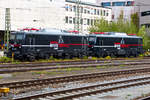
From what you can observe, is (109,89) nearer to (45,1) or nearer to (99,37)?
(99,37)

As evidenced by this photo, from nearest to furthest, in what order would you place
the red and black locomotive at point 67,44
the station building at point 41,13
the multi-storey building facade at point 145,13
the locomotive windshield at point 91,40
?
1. the red and black locomotive at point 67,44
2. the locomotive windshield at point 91,40
3. the station building at point 41,13
4. the multi-storey building facade at point 145,13

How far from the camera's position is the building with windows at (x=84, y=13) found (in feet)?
251

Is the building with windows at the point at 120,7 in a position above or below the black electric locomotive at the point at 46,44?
above

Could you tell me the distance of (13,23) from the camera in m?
64.5

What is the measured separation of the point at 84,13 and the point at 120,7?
2090 centimetres

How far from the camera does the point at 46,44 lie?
34.2 m

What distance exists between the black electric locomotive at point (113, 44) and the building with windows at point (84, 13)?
2794 centimetres

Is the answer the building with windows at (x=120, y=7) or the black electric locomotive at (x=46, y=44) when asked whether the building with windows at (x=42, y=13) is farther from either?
the black electric locomotive at (x=46, y=44)

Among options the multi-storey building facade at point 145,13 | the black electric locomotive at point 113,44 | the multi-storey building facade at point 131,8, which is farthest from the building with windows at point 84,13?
the black electric locomotive at point 113,44

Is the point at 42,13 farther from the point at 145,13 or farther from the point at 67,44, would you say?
the point at 67,44

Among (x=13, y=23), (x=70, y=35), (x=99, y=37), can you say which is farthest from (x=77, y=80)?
(x=13, y=23)

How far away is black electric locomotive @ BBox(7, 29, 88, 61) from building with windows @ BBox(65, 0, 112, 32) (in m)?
35.4

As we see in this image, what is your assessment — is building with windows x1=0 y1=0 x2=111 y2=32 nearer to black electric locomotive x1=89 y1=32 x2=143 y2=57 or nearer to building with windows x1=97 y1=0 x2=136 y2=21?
building with windows x1=97 y1=0 x2=136 y2=21

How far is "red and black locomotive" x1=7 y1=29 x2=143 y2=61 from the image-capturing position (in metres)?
31.8
